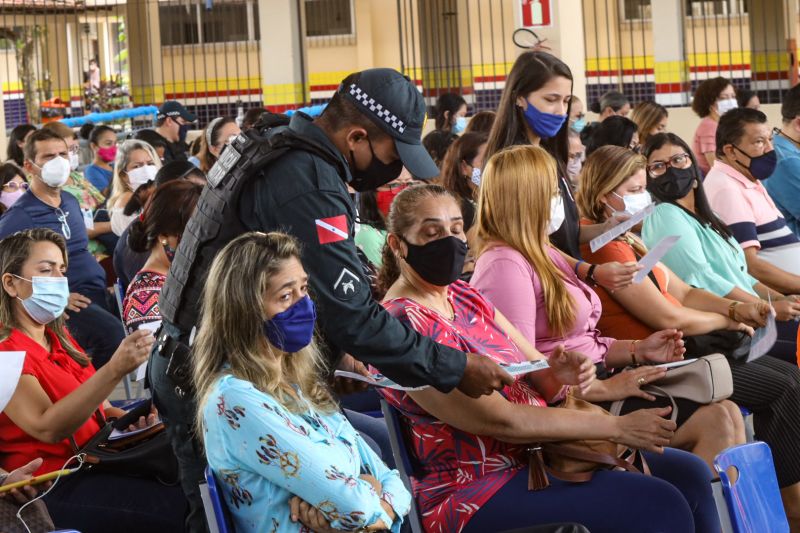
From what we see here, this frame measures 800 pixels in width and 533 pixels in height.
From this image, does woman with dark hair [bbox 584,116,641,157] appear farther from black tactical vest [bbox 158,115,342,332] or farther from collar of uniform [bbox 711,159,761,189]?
black tactical vest [bbox 158,115,342,332]

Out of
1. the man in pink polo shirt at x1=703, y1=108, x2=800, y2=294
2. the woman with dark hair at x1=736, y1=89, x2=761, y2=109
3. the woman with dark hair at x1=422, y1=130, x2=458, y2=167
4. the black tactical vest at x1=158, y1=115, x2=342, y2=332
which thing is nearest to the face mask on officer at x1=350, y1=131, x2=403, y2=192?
the black tactical vest at x1=158, y1=115, x2=342, y2=332

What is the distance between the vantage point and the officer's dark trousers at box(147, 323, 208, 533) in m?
2.83

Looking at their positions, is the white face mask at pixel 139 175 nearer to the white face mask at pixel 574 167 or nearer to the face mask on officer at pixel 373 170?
the white face mask at pixel 574 167

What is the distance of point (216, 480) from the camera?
8.15 ft

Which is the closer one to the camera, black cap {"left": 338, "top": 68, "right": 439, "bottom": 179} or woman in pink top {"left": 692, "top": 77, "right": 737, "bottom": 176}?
black cap {"left": 338, "top": 68, "right": 439, "bottom": 179}

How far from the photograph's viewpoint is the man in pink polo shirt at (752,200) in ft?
17.7

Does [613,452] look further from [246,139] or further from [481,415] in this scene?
[246,139]

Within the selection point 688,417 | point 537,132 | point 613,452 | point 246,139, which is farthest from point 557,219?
point 246,139

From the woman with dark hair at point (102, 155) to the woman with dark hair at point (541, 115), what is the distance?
16.6 ft

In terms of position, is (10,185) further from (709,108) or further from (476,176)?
(709,108)

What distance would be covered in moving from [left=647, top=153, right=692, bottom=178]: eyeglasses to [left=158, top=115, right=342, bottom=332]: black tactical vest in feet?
7.97

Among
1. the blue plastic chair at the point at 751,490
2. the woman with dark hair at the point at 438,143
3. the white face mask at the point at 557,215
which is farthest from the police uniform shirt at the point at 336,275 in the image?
the woman with dark hair at the point at 438,143

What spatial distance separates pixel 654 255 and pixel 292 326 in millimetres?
1436

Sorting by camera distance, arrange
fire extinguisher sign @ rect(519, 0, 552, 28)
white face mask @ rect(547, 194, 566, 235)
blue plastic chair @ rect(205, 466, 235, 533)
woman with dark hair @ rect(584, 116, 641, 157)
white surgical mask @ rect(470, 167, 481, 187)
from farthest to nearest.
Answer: fire extinguisher sign @ rect(519, 0, 552, 28)
woman with dark hair @ rect(584, 116, 641, 157)
white surgical mask @ rect(470, 167, 481, 187)
white face mask @ rect(547, 194, 566, 235)
blue plastic chair @ rect(205, 466, 235, 533)
